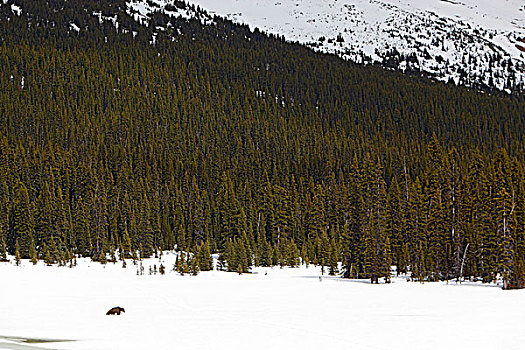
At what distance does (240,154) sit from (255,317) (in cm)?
8158

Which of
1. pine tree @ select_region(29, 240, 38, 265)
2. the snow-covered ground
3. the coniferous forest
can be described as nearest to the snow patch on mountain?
the coniferous forest

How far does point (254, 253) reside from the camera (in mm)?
60656

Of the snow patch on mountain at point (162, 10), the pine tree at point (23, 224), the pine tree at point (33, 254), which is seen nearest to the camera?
the pine tree at point (33, 254)

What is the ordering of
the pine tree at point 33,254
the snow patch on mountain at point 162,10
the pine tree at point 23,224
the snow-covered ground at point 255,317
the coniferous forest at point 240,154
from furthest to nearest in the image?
the snow patch on mountain at point 162,10
the pine tree at point 23,224
the pine tree at point 33,254
the coniferous forest at point 240,154
the snow-covered ground at point 255,317

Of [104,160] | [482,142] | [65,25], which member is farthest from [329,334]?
[65,25]

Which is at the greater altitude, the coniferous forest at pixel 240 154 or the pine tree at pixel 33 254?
the coniferous forest at pixel 240 154

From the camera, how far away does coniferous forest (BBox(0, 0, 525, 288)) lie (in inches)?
1650

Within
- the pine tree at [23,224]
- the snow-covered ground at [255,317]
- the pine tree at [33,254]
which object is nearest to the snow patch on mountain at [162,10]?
the pine tree at [23,224]

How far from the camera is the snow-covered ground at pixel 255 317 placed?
1431 cm

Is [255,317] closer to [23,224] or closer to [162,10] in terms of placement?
[23,224]

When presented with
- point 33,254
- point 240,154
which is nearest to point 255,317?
point 33,254

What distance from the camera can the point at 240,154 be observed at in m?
99.9

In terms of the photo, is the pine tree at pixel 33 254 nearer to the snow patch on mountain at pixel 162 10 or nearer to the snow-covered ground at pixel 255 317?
the snow-covered ground at pixel 255 317

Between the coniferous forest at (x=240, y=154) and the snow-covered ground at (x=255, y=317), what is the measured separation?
11520 millimetres
